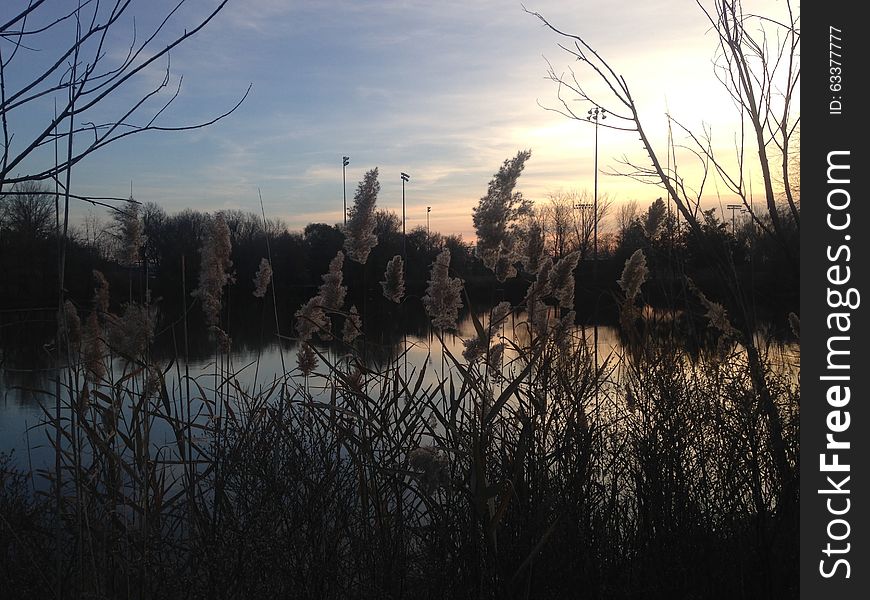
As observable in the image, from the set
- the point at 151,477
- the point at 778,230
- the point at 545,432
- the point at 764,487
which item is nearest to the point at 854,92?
A: the point at 778,230

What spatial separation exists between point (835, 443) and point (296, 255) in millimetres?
9663

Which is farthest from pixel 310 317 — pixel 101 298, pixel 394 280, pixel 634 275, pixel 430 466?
pixel 634 275

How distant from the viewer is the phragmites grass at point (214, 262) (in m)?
3.83

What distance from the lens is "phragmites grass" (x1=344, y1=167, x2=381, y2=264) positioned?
12.7 ft

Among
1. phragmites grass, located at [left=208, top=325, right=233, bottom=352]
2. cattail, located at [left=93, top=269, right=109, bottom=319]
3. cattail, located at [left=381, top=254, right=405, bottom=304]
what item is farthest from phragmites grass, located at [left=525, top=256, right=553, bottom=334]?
cattail, located at [left=93, top=269, right=109, bottom=319]

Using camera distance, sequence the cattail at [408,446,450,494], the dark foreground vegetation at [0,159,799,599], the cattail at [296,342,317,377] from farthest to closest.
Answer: the cattail at [296,342,317,377], the dark foreground vegetation at [0,159,799,599], the cattail at [408,446,450,494]

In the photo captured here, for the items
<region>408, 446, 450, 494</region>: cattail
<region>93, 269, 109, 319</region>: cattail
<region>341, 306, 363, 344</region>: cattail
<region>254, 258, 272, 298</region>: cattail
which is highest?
<region>254, 258, 272, 298</region>: cattail

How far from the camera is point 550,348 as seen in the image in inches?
153

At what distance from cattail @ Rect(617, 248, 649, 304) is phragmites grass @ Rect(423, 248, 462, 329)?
1811 mm

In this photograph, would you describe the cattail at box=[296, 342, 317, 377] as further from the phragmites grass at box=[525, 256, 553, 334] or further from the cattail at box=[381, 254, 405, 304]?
the phragmites grass at box=[525, 256, 553, 334]

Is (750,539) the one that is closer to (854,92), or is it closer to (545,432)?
(545,432)

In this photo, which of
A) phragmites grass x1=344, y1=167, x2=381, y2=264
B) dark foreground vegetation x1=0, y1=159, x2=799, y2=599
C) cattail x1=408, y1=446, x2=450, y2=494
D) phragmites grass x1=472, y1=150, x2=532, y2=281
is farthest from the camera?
phragmites grass x1=344, y1=167, x2=381, y2=264

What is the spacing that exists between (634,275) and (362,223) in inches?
88.7

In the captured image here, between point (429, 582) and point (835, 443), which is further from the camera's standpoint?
point (429, 582)
